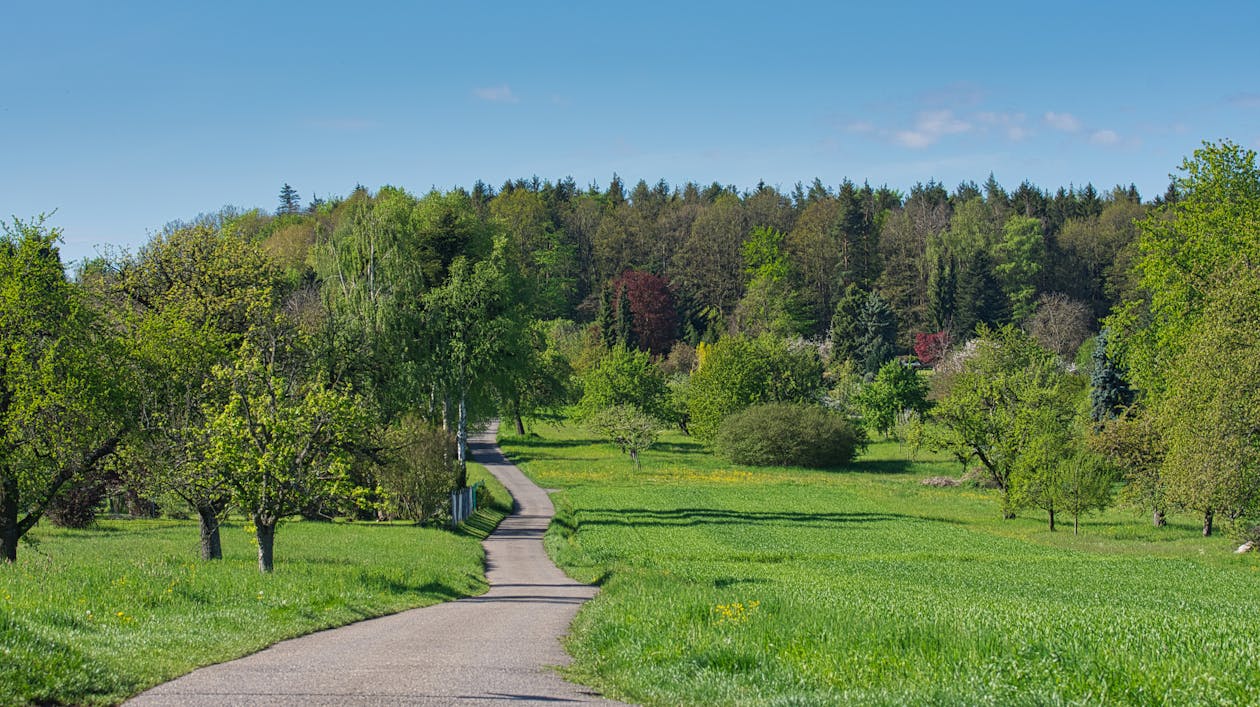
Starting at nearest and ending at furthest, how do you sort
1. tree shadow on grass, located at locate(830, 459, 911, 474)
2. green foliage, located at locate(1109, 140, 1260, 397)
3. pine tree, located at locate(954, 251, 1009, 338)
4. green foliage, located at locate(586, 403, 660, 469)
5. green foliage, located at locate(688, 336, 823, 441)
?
green foliage, located at locate(1109, 140, 1260, 397) < tree shadow on grass, located at locate(830, 459, 911, 474) < green foliage, located at locate(586, 403, 660, 469) < green foliage, located at locate(688, 336, 823, 441) < pine tree, located at locate(954, 251, 1009, 338)

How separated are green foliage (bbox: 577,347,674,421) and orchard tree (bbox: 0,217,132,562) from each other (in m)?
61.0

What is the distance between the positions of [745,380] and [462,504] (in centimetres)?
4435

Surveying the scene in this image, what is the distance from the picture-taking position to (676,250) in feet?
Answer: 486

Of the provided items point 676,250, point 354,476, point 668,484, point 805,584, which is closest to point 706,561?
point 805,584

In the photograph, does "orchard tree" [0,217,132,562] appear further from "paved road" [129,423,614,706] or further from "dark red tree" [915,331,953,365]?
"dark red tree" [915,331,953,365]

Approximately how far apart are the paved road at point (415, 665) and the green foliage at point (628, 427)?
176 feet

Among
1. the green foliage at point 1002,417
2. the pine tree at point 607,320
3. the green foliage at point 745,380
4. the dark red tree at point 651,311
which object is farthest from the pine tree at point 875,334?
the green foliage at point 1002,417

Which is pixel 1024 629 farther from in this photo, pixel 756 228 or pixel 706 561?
pixel 756 228

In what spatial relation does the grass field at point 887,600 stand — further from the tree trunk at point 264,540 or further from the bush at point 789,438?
the bush at point 789,438

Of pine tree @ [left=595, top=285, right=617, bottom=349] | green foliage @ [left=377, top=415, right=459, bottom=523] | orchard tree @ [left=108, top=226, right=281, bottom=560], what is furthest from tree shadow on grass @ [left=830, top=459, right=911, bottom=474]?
orchard tree @ [left=108, top=226, right=281, bottom=560]

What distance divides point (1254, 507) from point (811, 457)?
41.5m

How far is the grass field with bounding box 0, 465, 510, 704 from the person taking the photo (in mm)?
9828

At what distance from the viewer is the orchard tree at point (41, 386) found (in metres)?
22.3

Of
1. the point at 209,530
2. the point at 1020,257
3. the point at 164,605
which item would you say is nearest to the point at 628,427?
the point at 209,530
